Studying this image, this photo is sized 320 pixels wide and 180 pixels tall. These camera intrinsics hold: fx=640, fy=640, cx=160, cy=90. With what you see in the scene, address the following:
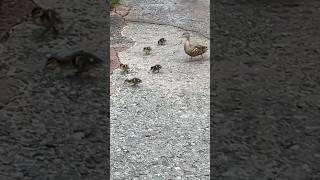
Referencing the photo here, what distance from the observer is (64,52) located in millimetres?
5934

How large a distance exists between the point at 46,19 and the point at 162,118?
7.71ft

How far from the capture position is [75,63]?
18.5 ft

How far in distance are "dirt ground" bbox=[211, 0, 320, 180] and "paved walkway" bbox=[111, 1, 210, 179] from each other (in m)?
0.13

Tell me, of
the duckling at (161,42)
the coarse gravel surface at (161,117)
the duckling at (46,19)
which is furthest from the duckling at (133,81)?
the duckling at (46,19)

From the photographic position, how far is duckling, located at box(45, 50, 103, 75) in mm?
5539

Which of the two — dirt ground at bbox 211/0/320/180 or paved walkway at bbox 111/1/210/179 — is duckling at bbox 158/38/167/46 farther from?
dirt ground at bbox 211/0/320/180

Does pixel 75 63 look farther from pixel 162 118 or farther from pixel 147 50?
pixel 162 118

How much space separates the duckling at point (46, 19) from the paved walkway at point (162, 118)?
32.4 inches

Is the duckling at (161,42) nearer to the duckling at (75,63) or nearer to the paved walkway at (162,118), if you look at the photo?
the paved walkway at (162,118)

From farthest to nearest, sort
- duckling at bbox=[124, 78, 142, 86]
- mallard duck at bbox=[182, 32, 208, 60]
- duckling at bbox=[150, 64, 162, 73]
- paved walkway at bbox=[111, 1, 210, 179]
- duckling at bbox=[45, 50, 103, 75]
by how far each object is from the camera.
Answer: mallard duck at bbox=[182, 32, 208, 60], duckling at bbox=[150, 64, 162, 73], duckling at bbox=[45, 50, 103, 75], duckling at bbox=[124, 78, 142, 86], paved walkway at bbox=[111, 1, 210, 179]

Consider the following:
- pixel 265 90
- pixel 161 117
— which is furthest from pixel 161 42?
pixel 161 117

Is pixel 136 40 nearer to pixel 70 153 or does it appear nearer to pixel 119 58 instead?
pixel 119 58

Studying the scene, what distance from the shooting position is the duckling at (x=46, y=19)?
21.3ft

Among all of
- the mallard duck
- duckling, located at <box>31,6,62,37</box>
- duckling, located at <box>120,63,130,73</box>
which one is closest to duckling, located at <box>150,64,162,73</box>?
duckling, located at <box>120,63,130,73</box>
